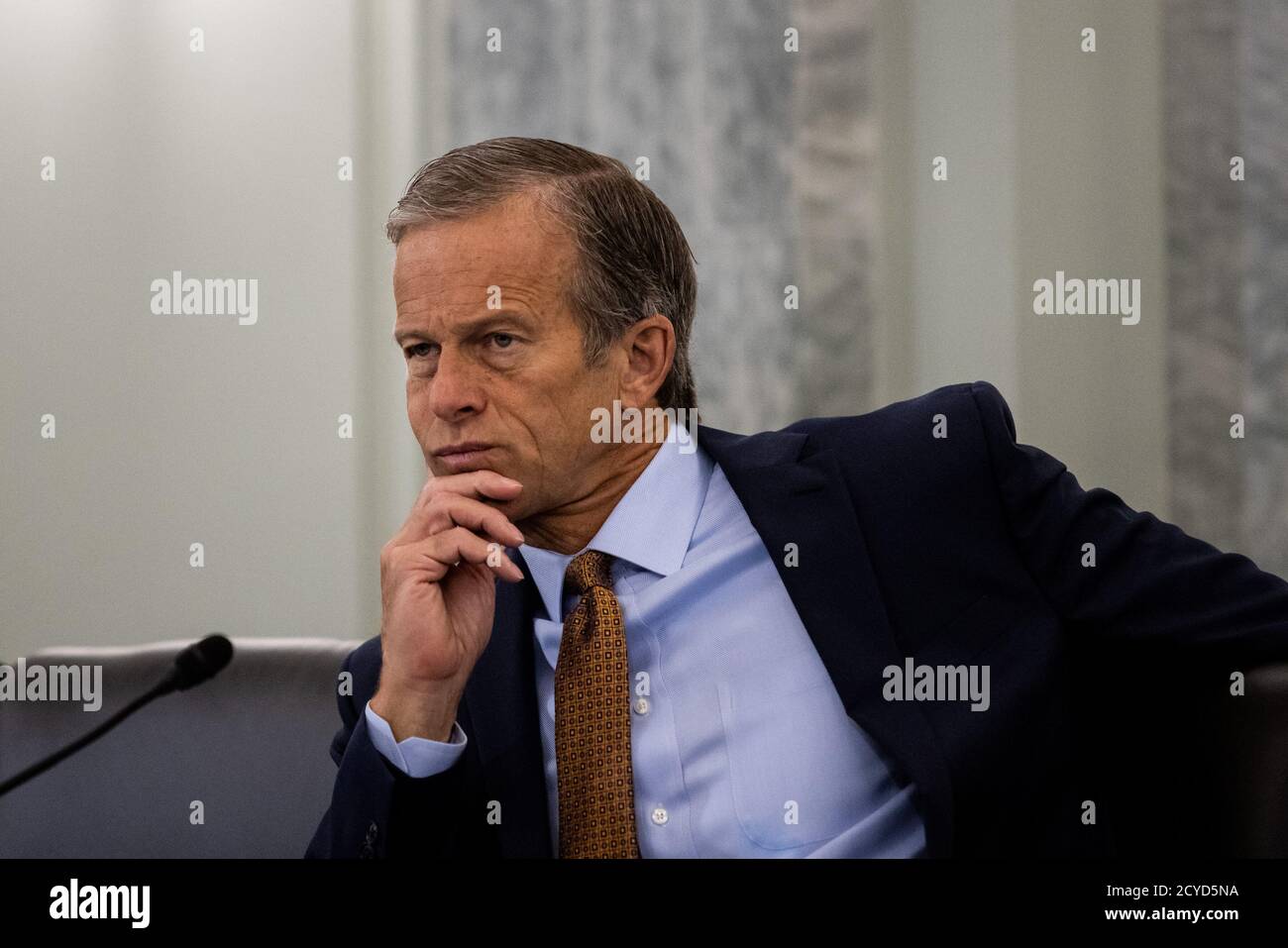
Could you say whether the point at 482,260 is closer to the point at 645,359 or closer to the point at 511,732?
the point at 645,359

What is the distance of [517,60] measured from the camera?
2.10 metres

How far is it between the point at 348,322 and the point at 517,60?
59cm

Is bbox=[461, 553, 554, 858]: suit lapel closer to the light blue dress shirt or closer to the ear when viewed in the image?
the light blue dress shirt

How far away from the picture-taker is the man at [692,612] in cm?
113

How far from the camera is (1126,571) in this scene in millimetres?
1172

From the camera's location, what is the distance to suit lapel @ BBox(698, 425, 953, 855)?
1.11 m

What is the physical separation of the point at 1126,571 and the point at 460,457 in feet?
2.32

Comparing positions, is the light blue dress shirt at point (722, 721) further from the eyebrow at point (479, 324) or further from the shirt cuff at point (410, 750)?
the eyebrow at point (479, 324)

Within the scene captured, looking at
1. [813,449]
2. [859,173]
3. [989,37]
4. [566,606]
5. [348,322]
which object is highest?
[989,37]

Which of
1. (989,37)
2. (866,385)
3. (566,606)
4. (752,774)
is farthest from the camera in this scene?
(866,385)

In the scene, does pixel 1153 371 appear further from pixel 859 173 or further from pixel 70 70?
pixel 70 70

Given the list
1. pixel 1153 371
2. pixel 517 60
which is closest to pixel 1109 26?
pixel 1153 371

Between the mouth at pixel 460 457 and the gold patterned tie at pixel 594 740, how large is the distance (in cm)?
20

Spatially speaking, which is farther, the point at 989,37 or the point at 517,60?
the point at 517,60
